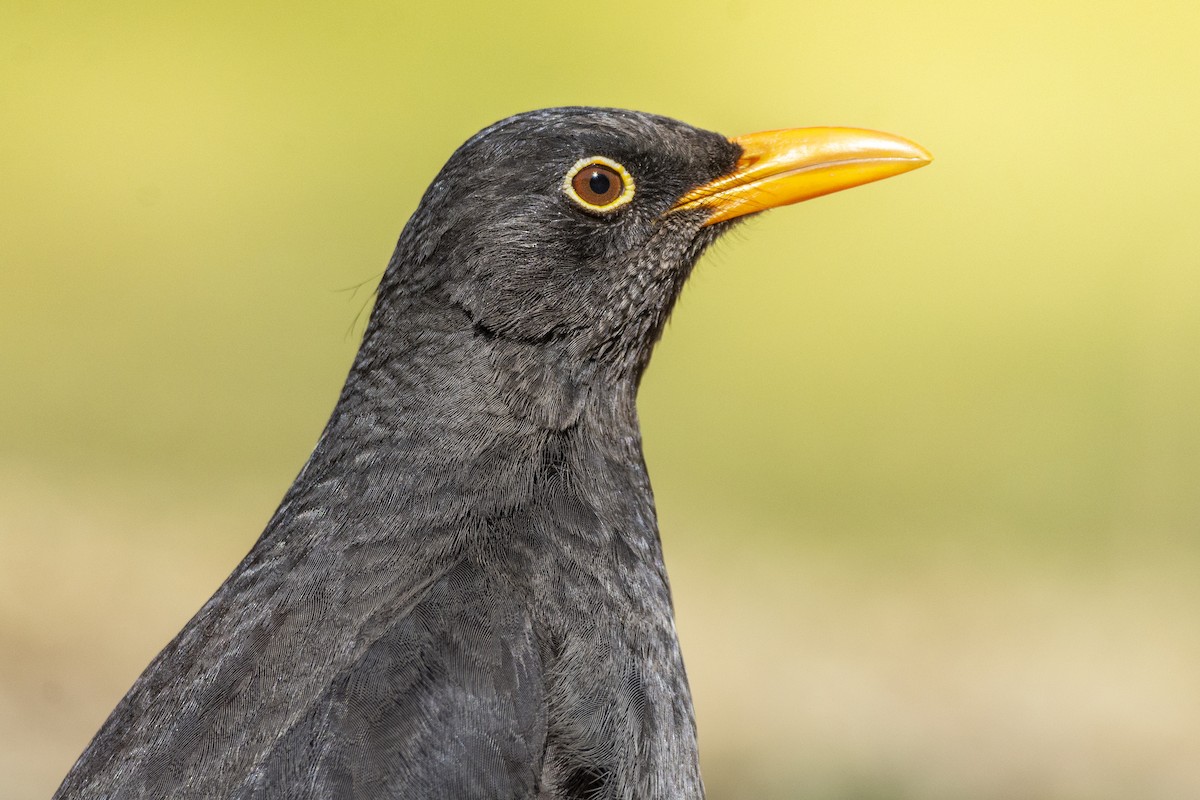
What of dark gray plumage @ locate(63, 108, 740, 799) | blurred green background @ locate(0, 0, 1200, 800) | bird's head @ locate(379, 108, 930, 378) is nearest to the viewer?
dark gray plumage @ locate(63, 108, 740, 799)

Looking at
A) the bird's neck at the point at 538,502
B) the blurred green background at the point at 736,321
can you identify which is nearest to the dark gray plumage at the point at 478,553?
the bird's neck at the point at 538,502

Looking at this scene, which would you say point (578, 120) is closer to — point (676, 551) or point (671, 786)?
point (671, 786)

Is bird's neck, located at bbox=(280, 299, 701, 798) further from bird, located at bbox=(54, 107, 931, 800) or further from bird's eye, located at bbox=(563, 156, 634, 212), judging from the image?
bird's eye, located at bbox=(563, 156, 634, 212)

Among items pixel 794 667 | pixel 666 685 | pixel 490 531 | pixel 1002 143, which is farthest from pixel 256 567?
pixel 1002 143

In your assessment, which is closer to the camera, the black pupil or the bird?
the bird

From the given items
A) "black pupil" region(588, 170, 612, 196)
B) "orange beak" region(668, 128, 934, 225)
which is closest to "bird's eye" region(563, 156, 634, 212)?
"black pupil" region(588, 170, 612, 196)

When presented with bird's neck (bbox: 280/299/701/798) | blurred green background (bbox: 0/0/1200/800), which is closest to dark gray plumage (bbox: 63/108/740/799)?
bird's neck (bbox: 280/299/701/798)

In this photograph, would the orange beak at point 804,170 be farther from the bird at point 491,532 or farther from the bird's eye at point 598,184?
the bird's eye at point 598,184

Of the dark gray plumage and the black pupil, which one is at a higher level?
the black pupil

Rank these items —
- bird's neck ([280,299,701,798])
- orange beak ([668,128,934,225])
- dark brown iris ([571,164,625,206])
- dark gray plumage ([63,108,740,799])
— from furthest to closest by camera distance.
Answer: orange beak ([668,128,934,225]), dark brown iris ([571,164,625,206]), bird's neck ([280,299,701,798]), dark gray plumage ([63,108,740,799])
